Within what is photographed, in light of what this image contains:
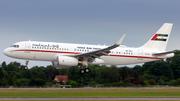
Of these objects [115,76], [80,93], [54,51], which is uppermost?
[54,51]

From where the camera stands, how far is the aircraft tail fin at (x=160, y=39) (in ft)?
156

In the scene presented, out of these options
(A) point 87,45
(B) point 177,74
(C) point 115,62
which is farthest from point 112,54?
(B) point 177,74

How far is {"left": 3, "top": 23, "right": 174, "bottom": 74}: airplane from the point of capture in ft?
136

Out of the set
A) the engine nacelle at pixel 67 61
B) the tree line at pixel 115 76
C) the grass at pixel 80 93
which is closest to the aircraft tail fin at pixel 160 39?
the grass at pixel 80 93

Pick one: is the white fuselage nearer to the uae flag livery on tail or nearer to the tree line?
the uae flag livery on tail

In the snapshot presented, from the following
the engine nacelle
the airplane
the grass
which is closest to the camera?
the grass

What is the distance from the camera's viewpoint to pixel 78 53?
141 ft

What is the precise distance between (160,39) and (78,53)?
605 inches

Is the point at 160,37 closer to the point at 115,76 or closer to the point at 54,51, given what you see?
the point at 54,51

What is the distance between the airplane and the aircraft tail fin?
67 centimetres

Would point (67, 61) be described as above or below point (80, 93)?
above

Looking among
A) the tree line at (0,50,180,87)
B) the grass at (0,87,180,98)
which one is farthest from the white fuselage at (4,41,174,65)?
the tree line at (0,50,180,87)

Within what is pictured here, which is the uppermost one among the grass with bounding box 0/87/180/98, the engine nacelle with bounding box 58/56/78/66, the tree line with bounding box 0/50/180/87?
the engine nacelle with bounding box 58/56/78/66

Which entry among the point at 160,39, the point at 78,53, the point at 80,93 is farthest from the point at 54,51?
the point at 160,39
